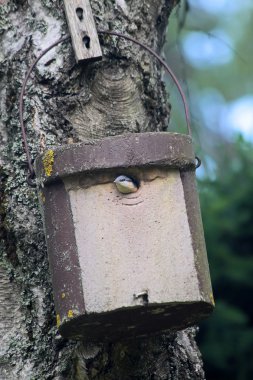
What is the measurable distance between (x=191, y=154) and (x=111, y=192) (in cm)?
26

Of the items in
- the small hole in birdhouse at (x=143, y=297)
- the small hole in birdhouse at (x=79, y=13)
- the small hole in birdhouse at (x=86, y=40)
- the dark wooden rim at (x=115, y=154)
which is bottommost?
the small hole in birdhouse at (x=143, y=297)

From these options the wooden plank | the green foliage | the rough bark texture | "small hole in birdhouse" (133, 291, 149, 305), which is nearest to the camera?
"small hole in birdhouse" (133, 291, 149, 305)

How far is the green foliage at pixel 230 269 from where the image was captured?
4.57 m

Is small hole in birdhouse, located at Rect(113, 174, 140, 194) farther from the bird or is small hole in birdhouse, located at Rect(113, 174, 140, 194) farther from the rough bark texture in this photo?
the rough bark texture

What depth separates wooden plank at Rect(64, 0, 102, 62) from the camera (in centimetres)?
279

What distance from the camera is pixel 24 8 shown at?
2924mm

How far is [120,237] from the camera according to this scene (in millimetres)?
2492

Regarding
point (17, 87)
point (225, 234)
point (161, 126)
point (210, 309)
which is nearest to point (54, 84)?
point (17, 87)

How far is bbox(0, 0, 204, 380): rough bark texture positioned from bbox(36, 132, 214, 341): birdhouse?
12cm

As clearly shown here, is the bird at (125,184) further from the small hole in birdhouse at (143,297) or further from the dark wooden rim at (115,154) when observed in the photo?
the small hole in birdhouse at (143,297)

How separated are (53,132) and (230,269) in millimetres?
2088

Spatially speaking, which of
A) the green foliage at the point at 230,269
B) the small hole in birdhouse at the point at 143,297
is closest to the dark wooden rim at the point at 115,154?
the small hole in birdhouse at the point at 143,297

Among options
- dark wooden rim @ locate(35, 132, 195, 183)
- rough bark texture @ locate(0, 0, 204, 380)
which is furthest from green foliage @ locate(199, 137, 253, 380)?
dark wooden rim @ locate(35, 132, 195, 183)

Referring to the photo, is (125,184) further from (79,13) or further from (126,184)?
(79,13)
